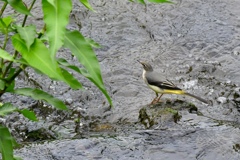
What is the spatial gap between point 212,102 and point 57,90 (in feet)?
7.79

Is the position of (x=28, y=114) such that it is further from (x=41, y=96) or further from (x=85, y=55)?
(x=85, y=55)

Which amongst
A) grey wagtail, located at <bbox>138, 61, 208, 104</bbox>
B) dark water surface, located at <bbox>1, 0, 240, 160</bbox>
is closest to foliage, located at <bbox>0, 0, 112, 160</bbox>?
dark water surface, located at <bbox>1, 0, 240, 160</bbox>

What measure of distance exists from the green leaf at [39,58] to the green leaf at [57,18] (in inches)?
3.3

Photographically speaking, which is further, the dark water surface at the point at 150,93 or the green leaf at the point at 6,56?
the dark water surface at the point at 150,93

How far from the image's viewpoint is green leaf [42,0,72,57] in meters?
2.23

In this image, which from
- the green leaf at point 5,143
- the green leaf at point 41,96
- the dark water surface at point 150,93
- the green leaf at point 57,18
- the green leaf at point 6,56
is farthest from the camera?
the dark water surface at point 150,93

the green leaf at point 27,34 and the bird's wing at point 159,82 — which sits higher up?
the green leaf at point 27,34

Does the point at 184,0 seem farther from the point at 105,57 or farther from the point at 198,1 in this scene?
the point at 105,57

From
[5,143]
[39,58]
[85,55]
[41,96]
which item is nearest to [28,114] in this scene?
[41,96]

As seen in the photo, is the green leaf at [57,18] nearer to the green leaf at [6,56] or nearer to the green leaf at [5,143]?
the green leaf at [6,56]

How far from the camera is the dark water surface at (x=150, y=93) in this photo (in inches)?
263

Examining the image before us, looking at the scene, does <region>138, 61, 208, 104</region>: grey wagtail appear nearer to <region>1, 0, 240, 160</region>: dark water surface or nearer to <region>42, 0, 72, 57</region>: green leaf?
<region>1, 0, 240, 160</region>: dark water surface

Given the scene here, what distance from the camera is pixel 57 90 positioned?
341 inches

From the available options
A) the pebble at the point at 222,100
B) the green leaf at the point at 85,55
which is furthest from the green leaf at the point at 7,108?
the pebble at the point at 222,100
